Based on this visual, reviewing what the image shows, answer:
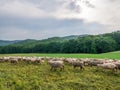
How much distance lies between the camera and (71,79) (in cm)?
2448

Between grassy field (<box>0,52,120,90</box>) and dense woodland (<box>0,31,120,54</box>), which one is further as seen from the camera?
dense woodland (<box>0,31,120,54</box>)

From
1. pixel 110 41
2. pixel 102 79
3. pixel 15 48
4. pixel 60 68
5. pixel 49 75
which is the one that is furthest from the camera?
pixel 15 48

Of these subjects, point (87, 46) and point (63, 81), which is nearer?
point (63, 81)

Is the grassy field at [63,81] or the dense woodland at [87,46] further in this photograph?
the dense woodland at [87,46]

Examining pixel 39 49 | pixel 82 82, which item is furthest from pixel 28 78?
pixel 39 49

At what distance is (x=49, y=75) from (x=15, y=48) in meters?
126

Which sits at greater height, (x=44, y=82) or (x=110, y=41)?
(x=110, y=41)

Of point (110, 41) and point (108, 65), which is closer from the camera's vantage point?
point (108, 65)

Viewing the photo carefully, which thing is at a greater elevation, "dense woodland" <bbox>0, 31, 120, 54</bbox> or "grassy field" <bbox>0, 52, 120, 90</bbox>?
"dense woodland" <bbox>0, 31, 120, 54</bbox>

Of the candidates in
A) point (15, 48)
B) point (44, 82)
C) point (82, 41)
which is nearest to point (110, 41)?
point (82, 41)

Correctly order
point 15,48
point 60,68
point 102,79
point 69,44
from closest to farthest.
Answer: point 102,79 < point 60,68 < point 69,44 < point 15,48

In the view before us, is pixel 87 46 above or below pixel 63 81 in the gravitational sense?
above

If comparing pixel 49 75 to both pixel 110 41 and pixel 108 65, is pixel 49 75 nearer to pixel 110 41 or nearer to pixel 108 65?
pixel 108 65

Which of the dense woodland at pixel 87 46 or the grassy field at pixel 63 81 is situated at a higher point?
the dense woodland at pixel 87 46
